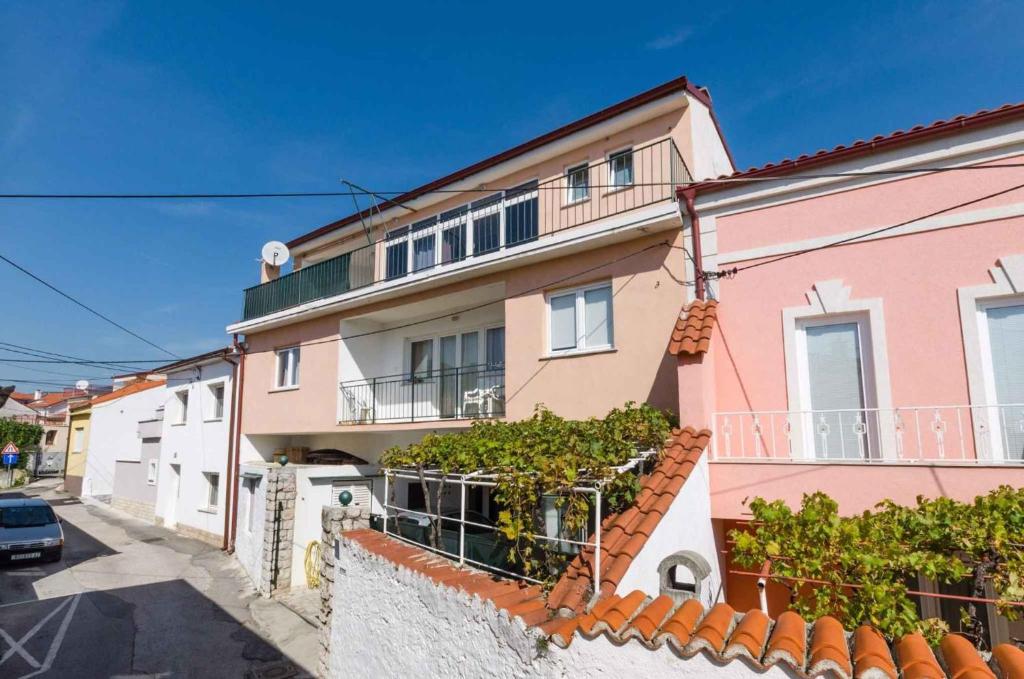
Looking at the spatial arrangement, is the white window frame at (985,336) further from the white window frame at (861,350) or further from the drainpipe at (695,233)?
the drainpipe at (695,233)

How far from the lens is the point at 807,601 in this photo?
15.6 feet

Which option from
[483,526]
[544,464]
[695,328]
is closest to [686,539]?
[544,464]

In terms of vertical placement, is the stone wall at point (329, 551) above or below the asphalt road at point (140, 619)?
above

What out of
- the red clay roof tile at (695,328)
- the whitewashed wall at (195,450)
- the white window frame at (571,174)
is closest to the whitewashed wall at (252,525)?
the whitewashed wall at (195,450)

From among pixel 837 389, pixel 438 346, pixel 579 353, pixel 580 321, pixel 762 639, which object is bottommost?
pixel 762 639

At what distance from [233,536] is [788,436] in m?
16.3

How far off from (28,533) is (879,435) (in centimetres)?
2043

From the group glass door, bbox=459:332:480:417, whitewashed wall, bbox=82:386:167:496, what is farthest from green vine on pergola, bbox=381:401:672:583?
whitewashed wall, bbox=82:386:167:496

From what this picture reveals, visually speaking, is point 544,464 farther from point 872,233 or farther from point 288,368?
point 288,368

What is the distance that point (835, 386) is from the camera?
→ 24.8 ft

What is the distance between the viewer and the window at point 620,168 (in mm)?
10984

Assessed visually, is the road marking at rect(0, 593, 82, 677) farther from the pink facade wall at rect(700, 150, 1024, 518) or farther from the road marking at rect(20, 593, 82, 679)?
the pink facade wall at rect(700, 150, 1024, 518)

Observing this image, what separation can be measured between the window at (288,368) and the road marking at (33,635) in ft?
22.5

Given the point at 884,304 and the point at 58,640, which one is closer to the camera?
the point at 884,304
